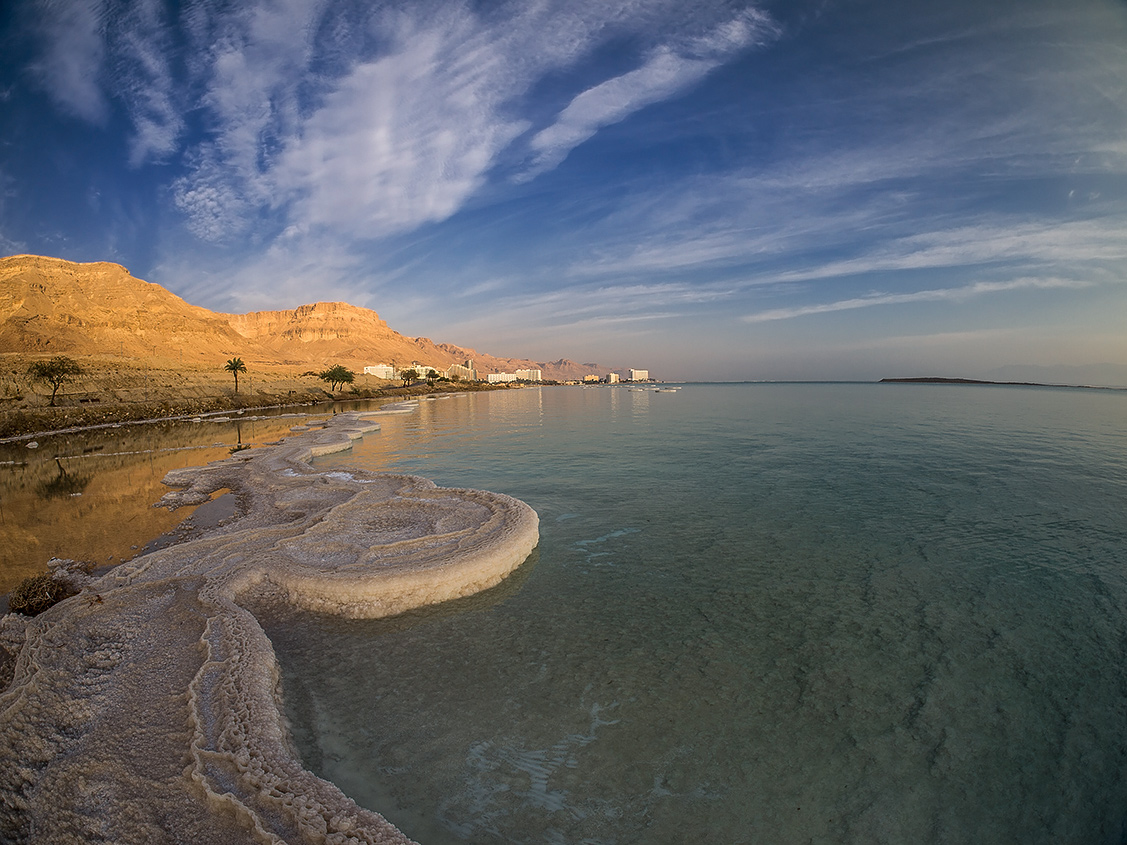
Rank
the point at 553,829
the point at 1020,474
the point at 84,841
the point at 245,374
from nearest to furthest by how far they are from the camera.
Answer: the point at 84,841 < the point at 553,829 < the point at 1020,474 < the point at 245,374

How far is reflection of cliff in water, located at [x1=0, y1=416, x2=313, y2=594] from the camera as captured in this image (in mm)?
10500

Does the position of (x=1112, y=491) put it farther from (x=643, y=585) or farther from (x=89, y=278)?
(x=89, y=278)

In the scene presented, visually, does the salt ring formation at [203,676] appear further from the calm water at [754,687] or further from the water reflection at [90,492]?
the water reflection at [90,492]

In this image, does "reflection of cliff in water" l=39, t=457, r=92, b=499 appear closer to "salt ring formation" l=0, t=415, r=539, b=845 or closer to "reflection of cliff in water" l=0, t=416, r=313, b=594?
"reflection of cliff in water" l=0, t=416, r=313, b=594

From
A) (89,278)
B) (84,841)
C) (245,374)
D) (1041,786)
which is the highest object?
(89,278)

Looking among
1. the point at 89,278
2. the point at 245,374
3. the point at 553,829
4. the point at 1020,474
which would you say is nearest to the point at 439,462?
the point at 553,829

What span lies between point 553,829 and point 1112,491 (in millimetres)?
21674

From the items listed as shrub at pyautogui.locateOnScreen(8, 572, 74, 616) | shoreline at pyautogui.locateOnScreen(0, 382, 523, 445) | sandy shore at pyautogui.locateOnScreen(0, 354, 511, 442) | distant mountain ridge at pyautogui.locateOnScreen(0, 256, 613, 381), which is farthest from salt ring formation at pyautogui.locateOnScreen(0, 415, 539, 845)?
distant mountain ridge at pyautogui.locateOnScreen(0, 256, 613, 381)

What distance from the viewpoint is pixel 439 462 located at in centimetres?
2228

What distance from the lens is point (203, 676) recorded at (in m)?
5.45

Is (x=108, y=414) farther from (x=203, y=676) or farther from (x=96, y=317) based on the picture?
(x=96, y=317)

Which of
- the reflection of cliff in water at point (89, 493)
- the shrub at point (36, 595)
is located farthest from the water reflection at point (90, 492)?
the shrub at point (36, 595)

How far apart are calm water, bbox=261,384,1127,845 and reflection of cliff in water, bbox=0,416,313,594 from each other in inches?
290

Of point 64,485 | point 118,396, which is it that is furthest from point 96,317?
point 64,485
